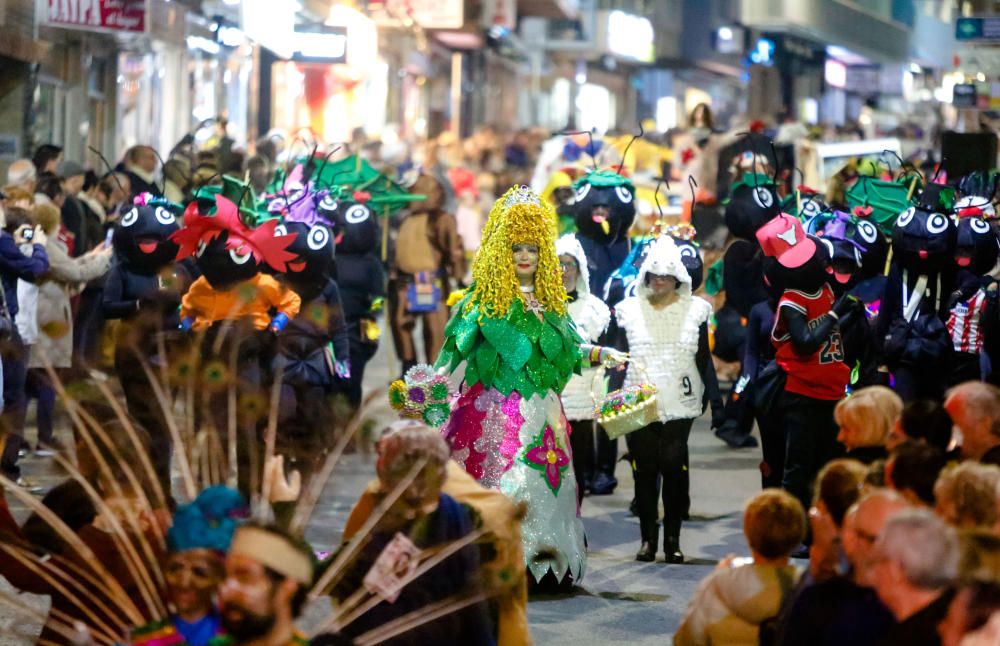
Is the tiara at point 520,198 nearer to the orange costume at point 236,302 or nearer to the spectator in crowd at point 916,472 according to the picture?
the orange costume at point 236,302

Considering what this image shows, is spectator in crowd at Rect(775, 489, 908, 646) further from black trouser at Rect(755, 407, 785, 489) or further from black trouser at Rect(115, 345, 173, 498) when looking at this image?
black trouser at Rect(755, 407, 785, 489)

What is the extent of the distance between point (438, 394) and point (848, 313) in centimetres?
298

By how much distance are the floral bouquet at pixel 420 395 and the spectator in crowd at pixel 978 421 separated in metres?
2.30

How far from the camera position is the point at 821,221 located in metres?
12.3

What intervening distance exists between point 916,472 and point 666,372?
425 centimetres

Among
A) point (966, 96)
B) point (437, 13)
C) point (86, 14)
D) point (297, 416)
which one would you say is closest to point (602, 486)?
point (297, 416)

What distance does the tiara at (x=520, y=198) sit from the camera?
380 inches

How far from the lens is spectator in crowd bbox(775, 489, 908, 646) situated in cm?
514

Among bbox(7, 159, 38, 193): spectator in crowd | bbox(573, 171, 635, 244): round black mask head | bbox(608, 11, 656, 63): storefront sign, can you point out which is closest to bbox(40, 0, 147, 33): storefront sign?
bbox(7, 159, 38, 193): spectator in crowd

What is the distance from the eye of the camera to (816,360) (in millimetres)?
10711

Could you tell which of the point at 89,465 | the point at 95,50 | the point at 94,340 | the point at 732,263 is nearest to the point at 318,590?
the point at 89,465

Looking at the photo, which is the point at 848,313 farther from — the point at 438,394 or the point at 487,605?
the point at 487,605

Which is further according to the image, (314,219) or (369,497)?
(314,219)

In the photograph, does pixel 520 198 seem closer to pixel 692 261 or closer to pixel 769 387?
pixel 769 387
